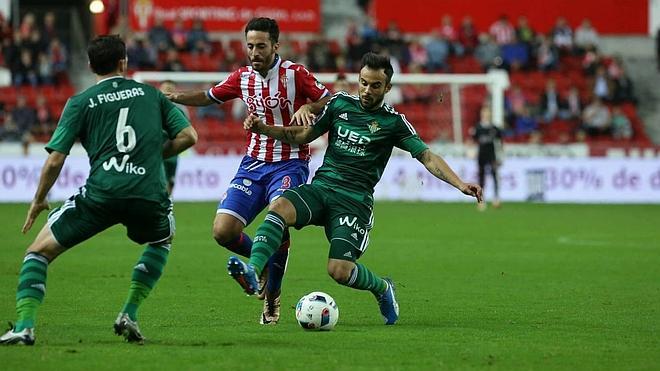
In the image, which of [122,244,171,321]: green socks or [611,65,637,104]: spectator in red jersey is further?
[611,65,637,104]: spectator in red jersey

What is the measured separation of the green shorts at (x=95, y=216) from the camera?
777 centimetres

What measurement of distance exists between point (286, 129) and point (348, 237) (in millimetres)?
955

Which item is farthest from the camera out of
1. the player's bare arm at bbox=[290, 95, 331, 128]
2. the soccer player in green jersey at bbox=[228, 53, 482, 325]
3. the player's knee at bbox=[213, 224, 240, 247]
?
the player's knee at bbox=[213, 224, 240, 247]

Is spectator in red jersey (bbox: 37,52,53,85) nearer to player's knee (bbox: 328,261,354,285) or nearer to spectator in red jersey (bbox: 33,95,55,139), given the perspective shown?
spectator in red jersey (bbox: 33,95,55,139)

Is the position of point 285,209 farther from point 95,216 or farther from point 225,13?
point 225,13

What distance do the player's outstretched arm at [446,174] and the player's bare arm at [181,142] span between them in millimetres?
2018

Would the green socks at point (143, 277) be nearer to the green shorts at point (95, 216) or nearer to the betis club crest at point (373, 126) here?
the green shorts at point (95, 216)

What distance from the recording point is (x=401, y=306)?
35.1 ft

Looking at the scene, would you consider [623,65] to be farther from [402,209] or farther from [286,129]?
[286,129]

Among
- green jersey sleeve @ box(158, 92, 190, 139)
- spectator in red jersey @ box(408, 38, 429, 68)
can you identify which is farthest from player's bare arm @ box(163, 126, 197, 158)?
spectator in red jersey @ box(408, 38, 429, 68)

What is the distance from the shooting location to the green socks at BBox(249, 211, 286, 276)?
343 inches

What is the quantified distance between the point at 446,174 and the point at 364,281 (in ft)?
3.34

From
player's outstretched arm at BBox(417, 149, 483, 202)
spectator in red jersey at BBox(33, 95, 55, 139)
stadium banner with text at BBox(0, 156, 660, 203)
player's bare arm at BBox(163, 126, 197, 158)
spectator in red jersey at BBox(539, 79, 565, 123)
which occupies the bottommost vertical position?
stadium banner with text at BBox(0, 156, 660, 203)

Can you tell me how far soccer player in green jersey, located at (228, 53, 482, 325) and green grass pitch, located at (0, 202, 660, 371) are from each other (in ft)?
1.59
